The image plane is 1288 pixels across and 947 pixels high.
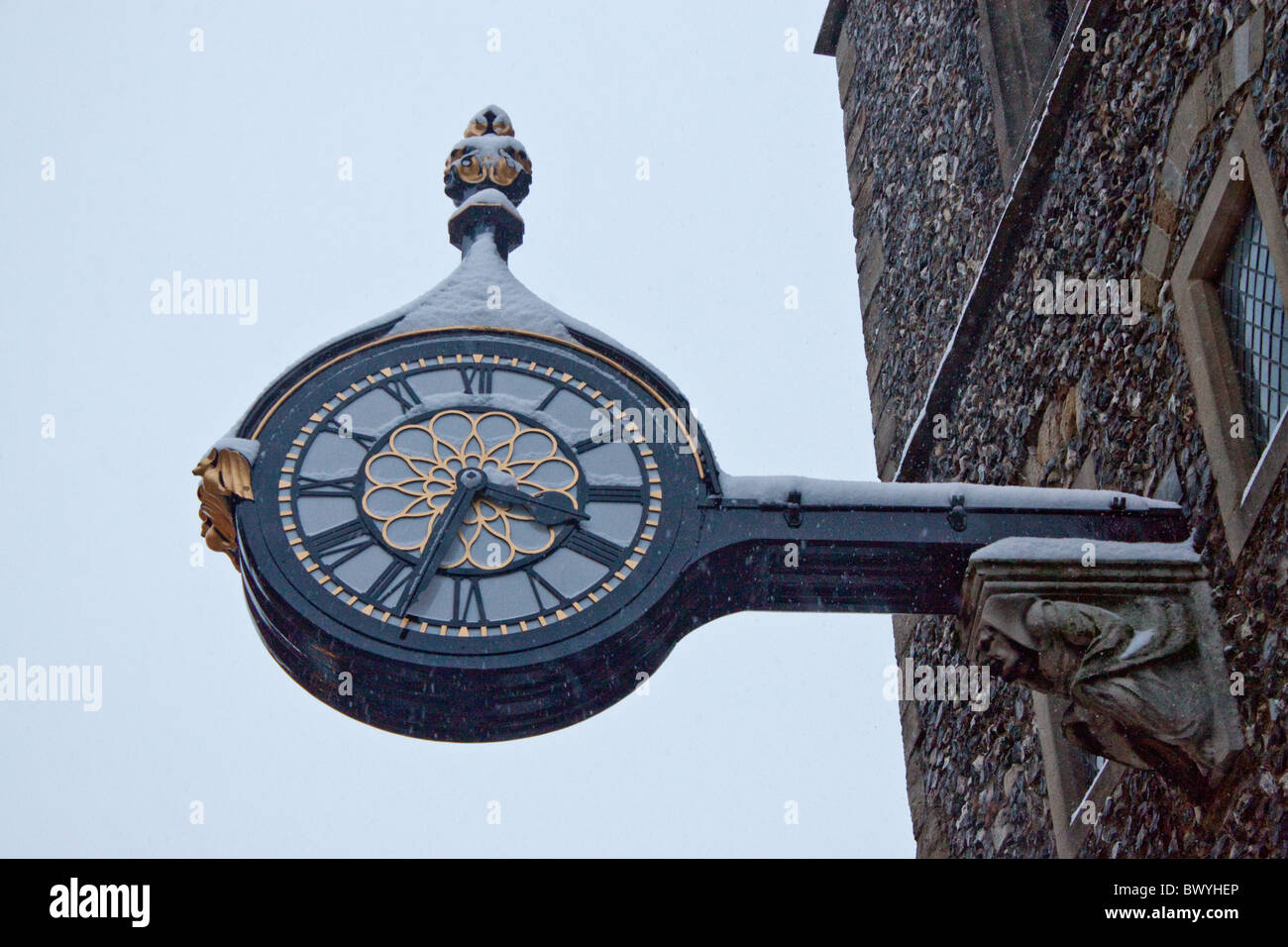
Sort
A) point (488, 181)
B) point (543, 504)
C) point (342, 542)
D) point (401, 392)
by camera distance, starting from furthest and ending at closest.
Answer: point (488, 181) → point (401, 392) → point (543, 504) → point (342, 542)

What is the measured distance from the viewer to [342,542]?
19.3 ft

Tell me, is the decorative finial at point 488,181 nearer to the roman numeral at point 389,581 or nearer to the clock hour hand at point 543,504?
the clock hour hand at point 543,504

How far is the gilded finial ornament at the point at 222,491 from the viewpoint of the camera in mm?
5941

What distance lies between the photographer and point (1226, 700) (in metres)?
5.59

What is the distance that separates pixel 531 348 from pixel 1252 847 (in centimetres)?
252

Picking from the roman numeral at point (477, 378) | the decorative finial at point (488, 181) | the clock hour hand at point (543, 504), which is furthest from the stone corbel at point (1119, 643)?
the decorative finial at point (488, 181)

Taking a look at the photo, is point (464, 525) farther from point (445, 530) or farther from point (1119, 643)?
point (1119, 643)

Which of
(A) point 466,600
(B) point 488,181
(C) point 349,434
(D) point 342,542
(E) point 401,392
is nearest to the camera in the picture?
(A) point 466,600

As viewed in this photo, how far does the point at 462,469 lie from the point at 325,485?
389mm

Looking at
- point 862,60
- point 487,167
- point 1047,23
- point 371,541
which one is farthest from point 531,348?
point 862,60

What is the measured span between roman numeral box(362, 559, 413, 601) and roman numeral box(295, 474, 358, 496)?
0.30m

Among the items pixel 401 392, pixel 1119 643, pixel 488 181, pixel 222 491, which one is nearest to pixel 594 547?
pixel 401 392

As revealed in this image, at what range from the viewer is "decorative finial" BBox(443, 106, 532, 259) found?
7.39 meters

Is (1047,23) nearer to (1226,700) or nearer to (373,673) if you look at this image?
(1226,700)
